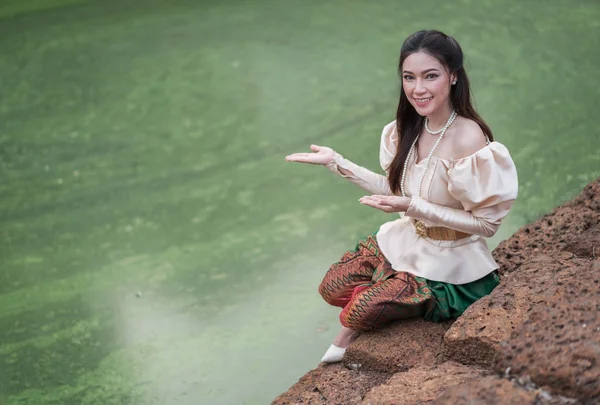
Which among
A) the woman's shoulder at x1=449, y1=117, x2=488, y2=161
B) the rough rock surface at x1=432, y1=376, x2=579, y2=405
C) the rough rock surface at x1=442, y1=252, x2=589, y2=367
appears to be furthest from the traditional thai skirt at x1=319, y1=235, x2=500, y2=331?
the rough rock surface at x1=432, y1=376, x2=579, y2=405

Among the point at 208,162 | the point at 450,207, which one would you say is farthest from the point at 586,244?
the point at 208,162

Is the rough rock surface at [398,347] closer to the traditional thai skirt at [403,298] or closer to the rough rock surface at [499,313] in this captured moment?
the traditional thai skirt at [403,298]

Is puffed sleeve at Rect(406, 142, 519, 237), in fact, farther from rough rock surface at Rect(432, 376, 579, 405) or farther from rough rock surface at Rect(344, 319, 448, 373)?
rough rock surface at Rect(432, 376, 579, 405)

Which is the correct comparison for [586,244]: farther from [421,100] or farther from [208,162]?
[208,162]

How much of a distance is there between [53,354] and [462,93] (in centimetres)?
155

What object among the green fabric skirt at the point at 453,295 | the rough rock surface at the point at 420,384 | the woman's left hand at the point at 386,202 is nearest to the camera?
the rough rock surface at the point at 420,384

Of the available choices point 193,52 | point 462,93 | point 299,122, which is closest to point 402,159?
point 462,93

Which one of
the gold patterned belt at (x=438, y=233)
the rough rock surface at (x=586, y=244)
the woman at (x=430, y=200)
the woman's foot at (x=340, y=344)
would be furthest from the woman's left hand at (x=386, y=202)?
the rough rock surface at (x=586, y=244)

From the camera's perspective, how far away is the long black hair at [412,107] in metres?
2.14

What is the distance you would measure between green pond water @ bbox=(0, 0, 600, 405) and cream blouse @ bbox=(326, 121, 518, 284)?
63 centimetres

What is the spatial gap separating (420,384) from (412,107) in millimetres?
759

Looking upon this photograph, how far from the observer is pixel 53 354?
293 cm

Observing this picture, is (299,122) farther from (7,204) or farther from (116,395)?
(116,395)

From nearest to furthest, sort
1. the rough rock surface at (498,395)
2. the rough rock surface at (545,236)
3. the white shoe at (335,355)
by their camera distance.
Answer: the rough rock surface at (498,395), the white shoe at (335,355), the rough rock surface at (545,236)
